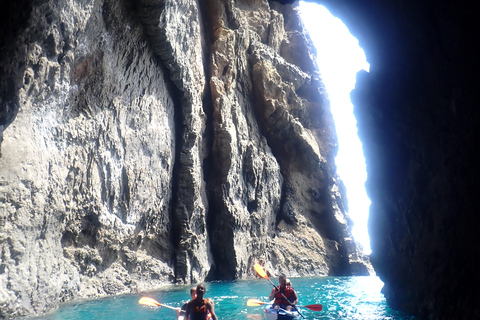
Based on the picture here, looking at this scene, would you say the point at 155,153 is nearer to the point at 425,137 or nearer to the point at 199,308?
the point at 199,308

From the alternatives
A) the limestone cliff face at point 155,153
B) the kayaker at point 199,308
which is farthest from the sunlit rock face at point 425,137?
the limestone cliff face at point 155,153

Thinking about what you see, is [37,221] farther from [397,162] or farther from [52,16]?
[397,162]

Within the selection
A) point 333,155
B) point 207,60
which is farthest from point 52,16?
point 333,155

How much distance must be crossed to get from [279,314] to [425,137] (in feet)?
21.8

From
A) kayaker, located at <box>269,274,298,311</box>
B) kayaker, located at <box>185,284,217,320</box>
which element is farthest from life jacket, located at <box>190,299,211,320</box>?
kayaker, located at <box>269,274,298,311</box>

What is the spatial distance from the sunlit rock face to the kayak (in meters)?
3.34

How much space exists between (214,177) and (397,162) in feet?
50.2

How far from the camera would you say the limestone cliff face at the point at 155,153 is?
31.3 ft

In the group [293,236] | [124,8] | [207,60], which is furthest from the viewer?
[293,236]

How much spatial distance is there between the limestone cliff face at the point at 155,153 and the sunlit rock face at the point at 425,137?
8.24 meters

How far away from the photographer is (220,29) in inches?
1046

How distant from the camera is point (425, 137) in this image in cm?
676

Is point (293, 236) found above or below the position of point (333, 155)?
below

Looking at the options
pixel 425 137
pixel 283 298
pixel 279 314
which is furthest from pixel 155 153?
pixel 425 137
